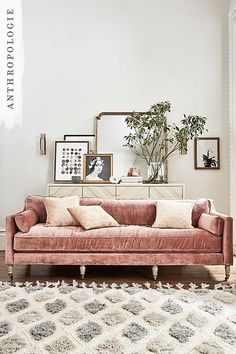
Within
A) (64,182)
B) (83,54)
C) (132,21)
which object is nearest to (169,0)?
(132,21)

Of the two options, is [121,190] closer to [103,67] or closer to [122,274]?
[122,274]

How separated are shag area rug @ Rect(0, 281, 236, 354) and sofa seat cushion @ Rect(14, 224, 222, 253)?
1.14 feet

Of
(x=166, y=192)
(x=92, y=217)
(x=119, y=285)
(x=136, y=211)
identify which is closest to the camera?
(x=119, y=285)

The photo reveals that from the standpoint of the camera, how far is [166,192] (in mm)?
4945

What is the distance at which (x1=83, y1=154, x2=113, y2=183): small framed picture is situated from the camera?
205 inches

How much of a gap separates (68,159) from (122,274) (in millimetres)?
2003

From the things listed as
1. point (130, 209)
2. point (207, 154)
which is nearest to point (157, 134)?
point (207, 154)

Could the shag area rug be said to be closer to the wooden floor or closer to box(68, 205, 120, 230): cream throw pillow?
the wooden floor

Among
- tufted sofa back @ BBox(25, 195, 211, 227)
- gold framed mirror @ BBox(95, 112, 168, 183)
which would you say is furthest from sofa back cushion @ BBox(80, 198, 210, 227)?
gold framed mirror @ BBox(95, 112, 168, 183)

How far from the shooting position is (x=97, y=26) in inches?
213

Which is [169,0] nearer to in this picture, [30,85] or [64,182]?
[30,85]

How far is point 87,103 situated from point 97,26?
3.54 ft

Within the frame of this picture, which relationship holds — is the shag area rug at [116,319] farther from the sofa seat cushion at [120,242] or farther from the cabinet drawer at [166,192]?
the cabinet drawer at [166,192]

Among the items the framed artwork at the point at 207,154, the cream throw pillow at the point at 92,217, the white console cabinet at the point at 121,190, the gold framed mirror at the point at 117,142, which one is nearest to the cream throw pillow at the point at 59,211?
the cream throw pillow at the point at 92,217
